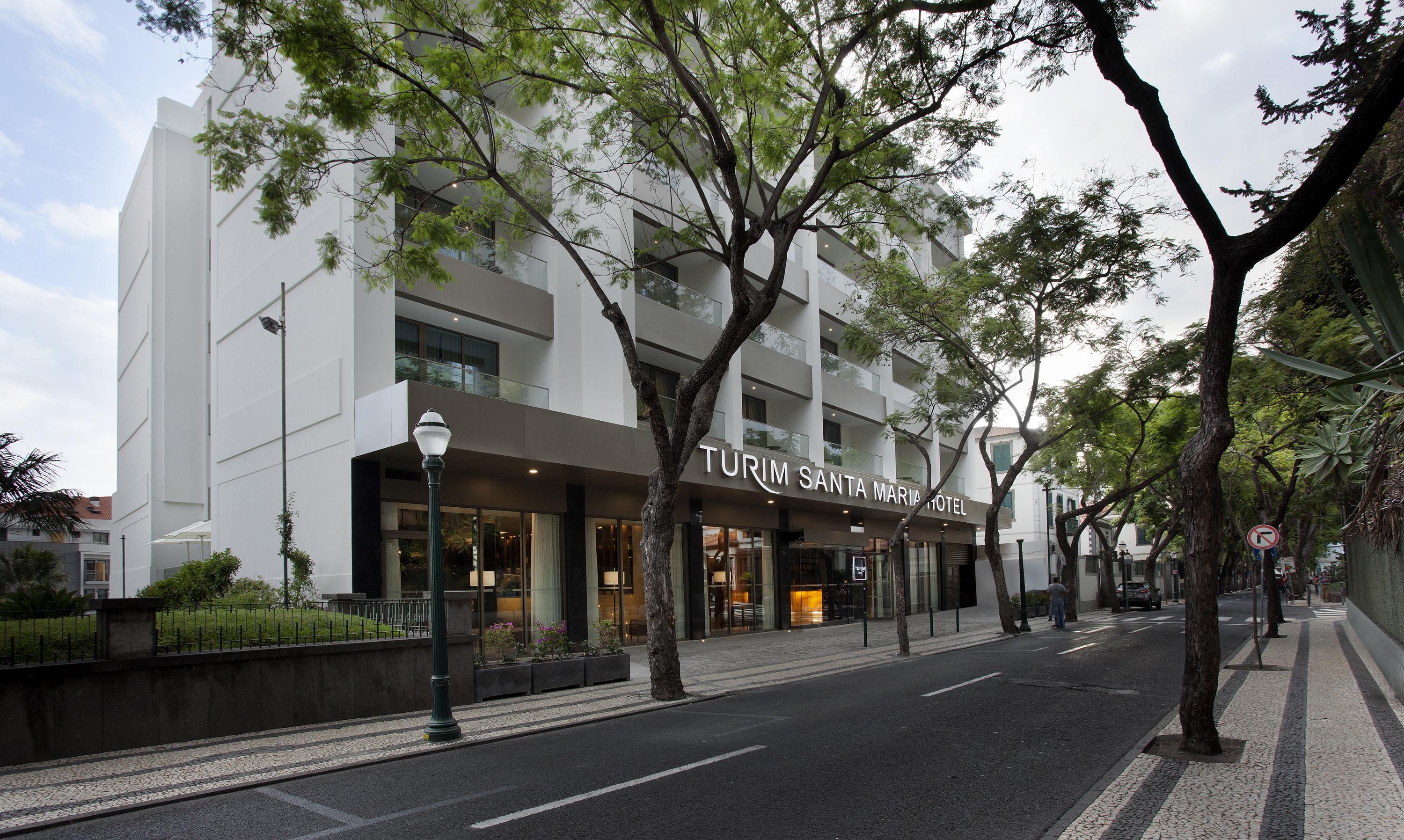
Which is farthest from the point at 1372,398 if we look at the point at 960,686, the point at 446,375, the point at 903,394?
the point at 903,394

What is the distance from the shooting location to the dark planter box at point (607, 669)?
14562mm

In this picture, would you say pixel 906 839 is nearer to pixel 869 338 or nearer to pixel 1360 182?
pixel 1360 182

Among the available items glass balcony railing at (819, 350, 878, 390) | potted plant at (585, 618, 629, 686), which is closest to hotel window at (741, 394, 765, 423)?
glass balcony railing at (819, 350, 878, 390)

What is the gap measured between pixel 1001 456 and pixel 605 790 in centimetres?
5268

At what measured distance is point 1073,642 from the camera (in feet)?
71.2

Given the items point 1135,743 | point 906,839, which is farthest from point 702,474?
point 906,839

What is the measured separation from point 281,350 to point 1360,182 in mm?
19781

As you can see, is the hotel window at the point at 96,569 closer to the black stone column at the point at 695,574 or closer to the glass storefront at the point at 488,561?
the black stone column at the point at 695,574

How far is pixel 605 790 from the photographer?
712cm

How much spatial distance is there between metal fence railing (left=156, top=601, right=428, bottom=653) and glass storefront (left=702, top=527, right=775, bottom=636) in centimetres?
1236

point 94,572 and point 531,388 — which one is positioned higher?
point 531,388

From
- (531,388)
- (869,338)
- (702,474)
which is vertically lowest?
(702,474)

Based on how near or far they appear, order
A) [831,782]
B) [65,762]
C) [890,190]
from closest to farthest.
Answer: [831,782] < [65,762] < [890,190]

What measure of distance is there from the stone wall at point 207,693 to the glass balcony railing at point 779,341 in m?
16.1
